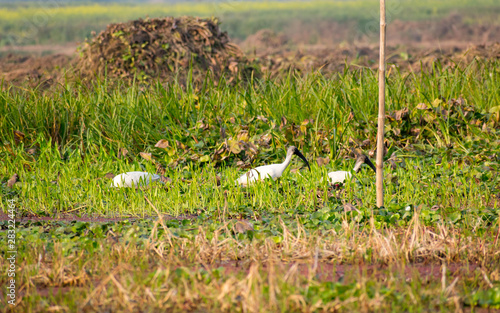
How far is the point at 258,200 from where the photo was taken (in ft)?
14.4

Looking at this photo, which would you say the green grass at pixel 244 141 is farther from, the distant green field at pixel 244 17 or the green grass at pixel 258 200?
the distant green field at pixel 244 17

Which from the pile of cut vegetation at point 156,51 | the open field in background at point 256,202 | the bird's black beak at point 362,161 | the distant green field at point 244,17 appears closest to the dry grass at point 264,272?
the open field in background at point 256,202

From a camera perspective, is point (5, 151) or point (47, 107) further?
point (47, 107)

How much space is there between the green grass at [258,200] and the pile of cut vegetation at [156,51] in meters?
1.95

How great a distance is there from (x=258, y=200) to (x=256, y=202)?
21mm

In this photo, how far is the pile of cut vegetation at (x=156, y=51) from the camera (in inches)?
345

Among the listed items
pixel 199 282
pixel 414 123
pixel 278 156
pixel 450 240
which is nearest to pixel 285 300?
pixel 199 282

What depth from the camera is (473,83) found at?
6621 millimetres

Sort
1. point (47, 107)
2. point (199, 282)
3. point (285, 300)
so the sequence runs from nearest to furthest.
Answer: point (285, 300) → point (199, 282) → point (47, 107)

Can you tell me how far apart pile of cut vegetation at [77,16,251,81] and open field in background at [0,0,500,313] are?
197cm

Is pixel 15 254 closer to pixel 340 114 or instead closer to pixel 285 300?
pixel 285 300

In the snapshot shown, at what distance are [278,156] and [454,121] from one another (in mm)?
1828

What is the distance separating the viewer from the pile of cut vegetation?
28.7 feet

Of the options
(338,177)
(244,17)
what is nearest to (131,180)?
(338,177)
